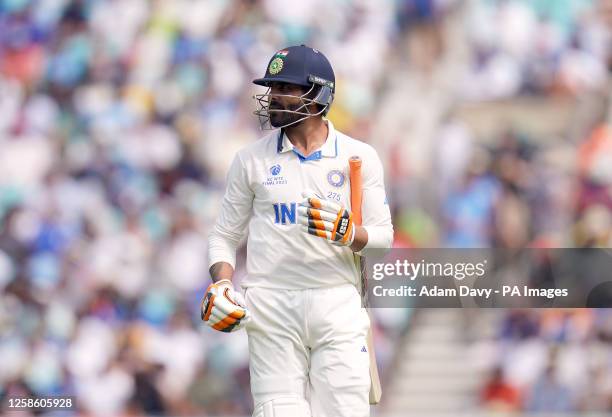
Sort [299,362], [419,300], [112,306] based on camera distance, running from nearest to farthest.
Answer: [299,362]
[419,300]
[112,306]

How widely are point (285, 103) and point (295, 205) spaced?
37 centimetres

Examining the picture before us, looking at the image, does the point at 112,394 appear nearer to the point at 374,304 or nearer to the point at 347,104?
the point at 374,304

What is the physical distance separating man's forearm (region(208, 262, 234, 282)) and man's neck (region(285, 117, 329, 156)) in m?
0.50

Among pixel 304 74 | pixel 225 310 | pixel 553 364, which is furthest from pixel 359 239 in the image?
pixel 553 364

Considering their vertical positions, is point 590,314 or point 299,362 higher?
point 299,362

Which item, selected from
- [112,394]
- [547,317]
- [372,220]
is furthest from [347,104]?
[372,220]

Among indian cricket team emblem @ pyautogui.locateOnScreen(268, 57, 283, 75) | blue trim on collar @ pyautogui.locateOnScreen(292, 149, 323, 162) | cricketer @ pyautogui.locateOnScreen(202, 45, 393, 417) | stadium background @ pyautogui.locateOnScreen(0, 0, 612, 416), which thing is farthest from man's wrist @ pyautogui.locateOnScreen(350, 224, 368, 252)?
stadium background @ pyautogui.locateOnScreen(0, 0, 612, 416)

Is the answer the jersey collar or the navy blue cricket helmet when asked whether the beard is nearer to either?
the navy blue cricket helmet

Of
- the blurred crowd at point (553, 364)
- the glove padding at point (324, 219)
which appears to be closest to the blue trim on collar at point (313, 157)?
the glove padding at point (324, 219)

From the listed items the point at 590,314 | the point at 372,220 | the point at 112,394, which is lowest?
the point at 112,394

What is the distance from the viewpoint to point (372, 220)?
4.43m

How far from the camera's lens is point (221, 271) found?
4.49m

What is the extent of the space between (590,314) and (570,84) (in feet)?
5.60

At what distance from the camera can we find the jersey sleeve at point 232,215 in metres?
4.52
